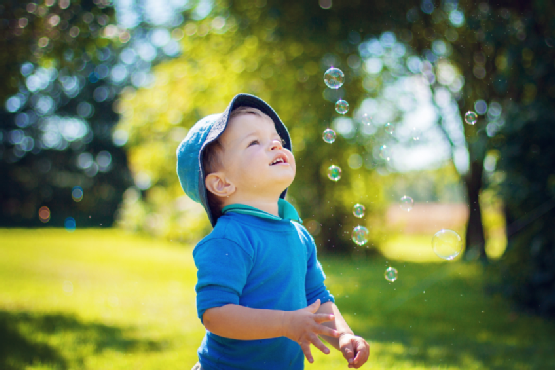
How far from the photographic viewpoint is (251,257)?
1507 mm

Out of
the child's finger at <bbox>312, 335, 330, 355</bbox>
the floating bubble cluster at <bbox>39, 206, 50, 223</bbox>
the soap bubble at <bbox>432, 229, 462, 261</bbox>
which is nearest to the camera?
the child's finger at <bbox>312, 335, 330, 355</bbox>

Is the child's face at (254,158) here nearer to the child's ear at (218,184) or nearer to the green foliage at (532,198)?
the child's ear at (218,184)

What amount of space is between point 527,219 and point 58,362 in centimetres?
424

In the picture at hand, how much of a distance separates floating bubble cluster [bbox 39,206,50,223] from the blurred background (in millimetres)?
10459

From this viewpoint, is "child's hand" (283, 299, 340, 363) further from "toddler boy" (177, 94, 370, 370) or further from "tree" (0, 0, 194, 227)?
"tree" (0, 0, 194, 227)

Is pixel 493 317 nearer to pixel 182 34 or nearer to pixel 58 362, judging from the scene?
pixel 58 362

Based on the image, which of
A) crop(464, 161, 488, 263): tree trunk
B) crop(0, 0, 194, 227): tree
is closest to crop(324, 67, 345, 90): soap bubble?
crop(464, 161, 488, 263): tree trunk

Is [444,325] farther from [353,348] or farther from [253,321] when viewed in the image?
[253,321]

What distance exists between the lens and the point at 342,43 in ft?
26.5

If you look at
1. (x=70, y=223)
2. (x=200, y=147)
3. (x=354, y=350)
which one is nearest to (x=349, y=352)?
(x=354, y=350)

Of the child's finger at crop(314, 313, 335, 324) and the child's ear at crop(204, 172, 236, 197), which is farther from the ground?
the child's ear at crop(204, 172, 236, 197)

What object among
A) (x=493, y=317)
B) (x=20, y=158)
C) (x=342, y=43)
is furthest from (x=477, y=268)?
(x=20, y=158)

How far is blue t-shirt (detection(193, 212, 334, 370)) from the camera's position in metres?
1.44

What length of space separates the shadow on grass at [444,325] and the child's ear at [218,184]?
7.68 feet
